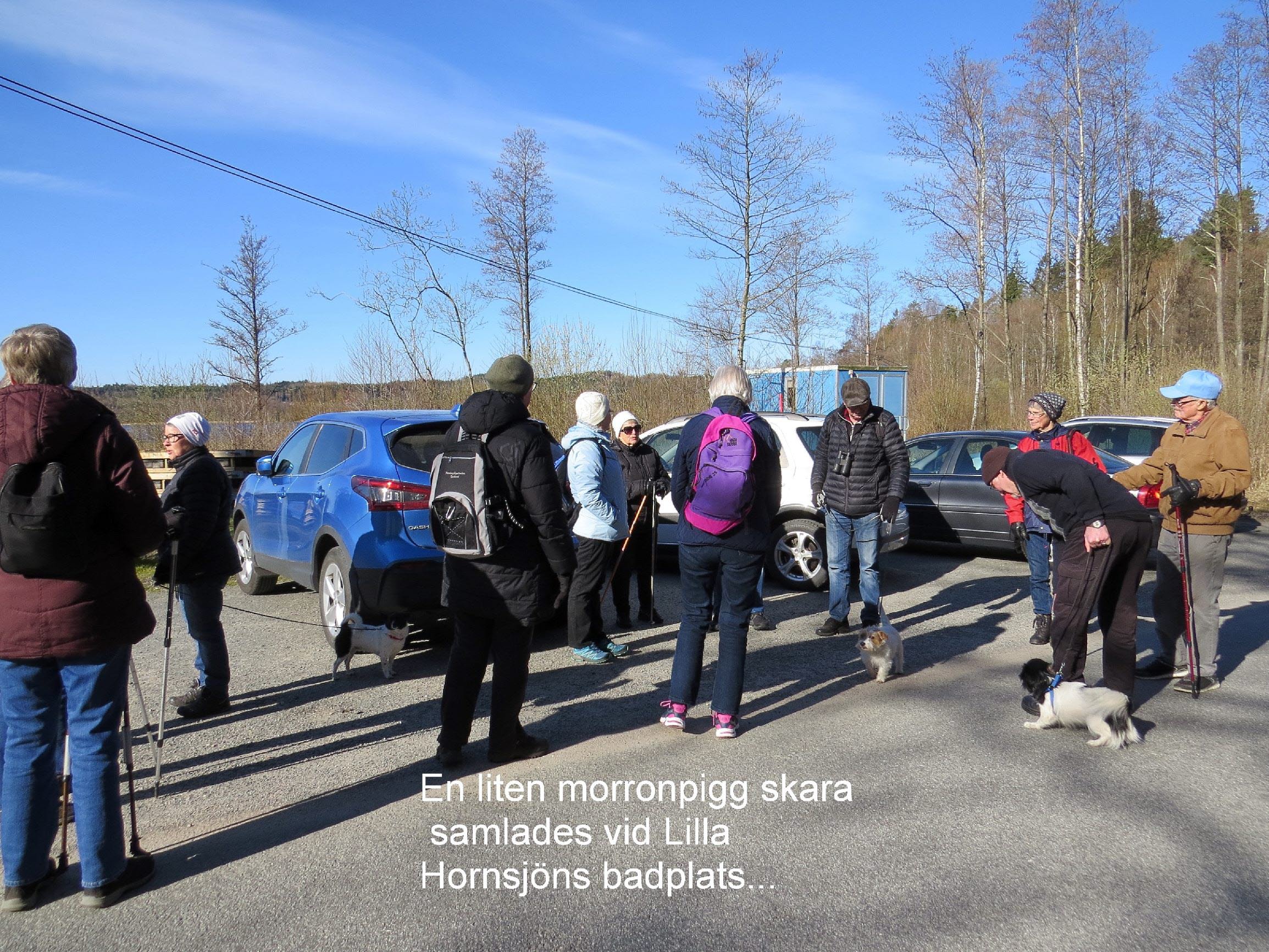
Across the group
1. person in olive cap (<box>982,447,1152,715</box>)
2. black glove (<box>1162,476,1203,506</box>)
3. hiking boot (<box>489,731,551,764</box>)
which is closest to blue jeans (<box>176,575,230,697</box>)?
hiking boot (<box>489,731,551,764</box>)

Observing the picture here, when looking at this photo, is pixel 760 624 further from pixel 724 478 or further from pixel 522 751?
pixel 522 751

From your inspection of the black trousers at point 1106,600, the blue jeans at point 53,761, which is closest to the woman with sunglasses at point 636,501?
the black trousers at point 1106,600

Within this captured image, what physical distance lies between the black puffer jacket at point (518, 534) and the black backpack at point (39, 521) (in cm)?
175

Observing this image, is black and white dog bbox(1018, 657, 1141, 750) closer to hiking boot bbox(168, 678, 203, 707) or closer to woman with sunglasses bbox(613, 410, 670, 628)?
woman with sunglasses bbox(613, 410, 670, 628)

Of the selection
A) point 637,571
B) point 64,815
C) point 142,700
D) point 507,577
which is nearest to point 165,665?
point 142,700

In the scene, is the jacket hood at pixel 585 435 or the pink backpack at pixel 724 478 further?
the jacket hood at pixel 585 435

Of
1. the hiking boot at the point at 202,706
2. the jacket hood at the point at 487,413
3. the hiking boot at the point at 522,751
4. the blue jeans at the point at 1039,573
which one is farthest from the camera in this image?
the blue jeans at the point at 1039,573

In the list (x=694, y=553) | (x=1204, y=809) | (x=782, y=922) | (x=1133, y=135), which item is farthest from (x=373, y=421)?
(x=1133, y=135)

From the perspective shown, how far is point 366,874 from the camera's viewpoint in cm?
346

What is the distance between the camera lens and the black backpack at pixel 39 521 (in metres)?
3.05

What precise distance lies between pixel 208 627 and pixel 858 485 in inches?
182

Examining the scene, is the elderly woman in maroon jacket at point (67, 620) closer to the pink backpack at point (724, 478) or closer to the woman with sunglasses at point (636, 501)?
the pink backpack at point (724, 478)

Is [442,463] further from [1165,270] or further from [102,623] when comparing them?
[1165,270]

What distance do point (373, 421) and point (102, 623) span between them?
3813mm
